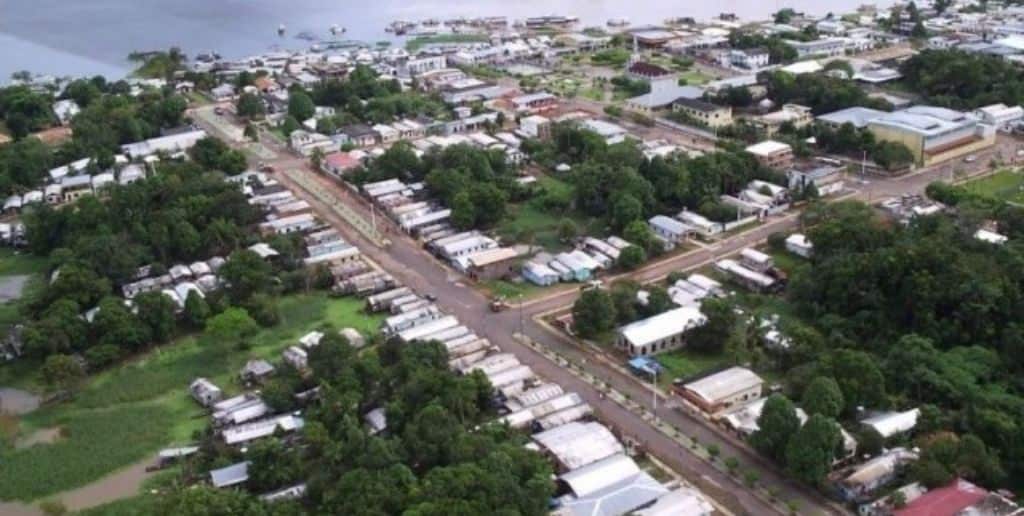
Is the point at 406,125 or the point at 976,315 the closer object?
the point at 976,315

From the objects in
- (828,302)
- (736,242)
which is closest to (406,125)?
(736,242)

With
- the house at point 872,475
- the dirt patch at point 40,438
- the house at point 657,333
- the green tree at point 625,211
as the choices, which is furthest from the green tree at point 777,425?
the dirt patch at point 40,438

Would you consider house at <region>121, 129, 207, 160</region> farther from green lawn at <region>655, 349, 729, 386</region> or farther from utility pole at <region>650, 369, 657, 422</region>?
utility pole at <region>650, 369, 657, 422</region>

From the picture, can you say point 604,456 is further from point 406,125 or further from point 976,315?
point 406,125

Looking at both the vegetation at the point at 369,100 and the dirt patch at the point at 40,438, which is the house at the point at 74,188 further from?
the dirt patch at the point at 40,438

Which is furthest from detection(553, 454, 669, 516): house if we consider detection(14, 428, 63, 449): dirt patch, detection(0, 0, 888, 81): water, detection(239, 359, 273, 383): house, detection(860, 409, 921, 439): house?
detection(0, 0, 888, 81): water
